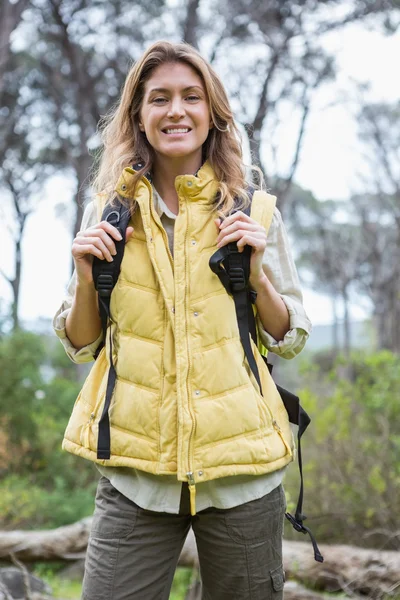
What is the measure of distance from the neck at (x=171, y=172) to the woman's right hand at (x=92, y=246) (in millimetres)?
229

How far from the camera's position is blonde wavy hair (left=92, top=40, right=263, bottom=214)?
2086mm

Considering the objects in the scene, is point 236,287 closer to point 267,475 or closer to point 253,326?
point 253,326

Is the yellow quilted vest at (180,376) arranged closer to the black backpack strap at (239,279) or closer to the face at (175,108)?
the black backpack strap at (239,279)

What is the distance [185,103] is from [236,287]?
0.54m

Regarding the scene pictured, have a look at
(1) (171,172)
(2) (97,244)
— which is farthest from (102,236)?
(1) (171,172)

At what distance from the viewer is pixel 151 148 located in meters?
2.22

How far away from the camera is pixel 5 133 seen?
55.1 ft

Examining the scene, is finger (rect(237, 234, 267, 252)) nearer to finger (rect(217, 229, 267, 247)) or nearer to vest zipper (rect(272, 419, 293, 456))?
finger (rect(217, 229, 267, 247))

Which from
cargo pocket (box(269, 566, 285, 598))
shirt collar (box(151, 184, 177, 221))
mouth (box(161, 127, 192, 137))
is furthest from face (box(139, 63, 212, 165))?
cargo pocket (box(269, 566, 285, 598))

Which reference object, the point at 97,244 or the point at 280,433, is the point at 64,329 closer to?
the point at 97,244

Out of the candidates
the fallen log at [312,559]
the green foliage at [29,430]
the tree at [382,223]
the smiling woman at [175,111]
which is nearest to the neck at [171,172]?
the smiling woman at [175,111]

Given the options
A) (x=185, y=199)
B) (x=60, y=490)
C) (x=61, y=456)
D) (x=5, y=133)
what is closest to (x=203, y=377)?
(x=185, y=199)

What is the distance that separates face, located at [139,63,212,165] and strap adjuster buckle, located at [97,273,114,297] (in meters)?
0.40

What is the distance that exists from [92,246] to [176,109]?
0.45 meters
